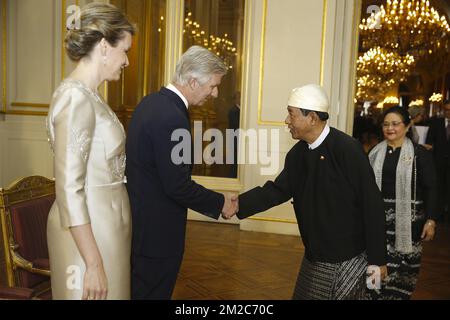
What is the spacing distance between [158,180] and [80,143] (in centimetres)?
61

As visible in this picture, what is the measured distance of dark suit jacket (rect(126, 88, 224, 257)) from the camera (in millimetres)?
1945

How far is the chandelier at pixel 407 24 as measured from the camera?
8867 millimetres

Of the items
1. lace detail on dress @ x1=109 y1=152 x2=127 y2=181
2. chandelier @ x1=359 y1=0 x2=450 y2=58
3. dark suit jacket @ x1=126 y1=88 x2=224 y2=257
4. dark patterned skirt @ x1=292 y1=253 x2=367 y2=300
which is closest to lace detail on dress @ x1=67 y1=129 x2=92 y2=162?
lace detail on dress @ x1=109 y1=152 x2=127 y2=181

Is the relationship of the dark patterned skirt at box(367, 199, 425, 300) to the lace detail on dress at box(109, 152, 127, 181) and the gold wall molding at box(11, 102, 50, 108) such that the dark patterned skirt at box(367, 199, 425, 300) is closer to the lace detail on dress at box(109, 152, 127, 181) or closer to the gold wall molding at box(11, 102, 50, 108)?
the lace detail on dress at box(109, 152, 127, 181)

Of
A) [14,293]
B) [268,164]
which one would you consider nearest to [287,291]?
[268,164]

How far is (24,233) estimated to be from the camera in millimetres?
2072

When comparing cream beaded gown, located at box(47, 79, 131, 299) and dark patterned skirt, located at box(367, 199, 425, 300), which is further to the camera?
dark patterned skirt, located at box(367, 199, 425, 300)

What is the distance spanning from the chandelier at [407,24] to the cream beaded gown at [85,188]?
26.6 feet

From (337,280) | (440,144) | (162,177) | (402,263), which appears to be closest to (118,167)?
(162,177)

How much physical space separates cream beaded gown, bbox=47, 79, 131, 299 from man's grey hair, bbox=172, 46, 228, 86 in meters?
0.55

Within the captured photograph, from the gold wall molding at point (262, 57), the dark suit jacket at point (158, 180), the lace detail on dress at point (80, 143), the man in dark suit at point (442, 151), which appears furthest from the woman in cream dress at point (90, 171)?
the man in dark suit at point (442, 151)

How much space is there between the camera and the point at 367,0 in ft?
33.6

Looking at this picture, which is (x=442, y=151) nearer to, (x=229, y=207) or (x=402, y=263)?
(x=402, y=263)
